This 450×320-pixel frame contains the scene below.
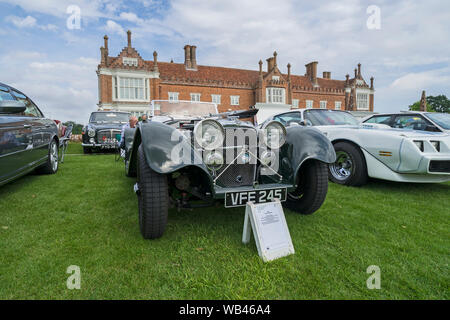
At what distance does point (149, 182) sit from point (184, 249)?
2.16 ft

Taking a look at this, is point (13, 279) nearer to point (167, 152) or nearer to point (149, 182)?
point (149, 182)

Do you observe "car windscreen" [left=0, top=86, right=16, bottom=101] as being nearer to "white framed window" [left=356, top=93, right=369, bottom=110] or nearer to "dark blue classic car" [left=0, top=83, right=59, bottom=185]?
"dark blue classic car" [left=0, top=83, right=59, bottom=185]

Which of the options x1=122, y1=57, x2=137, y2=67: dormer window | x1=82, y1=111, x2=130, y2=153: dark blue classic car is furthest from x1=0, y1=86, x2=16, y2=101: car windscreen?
x1=122, y1=57, x2=137, y2=67: dormer window

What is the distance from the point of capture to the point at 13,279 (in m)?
1.78

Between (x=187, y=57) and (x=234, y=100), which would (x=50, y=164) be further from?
(x=187, y=57)

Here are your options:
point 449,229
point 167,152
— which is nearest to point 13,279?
point 167,152

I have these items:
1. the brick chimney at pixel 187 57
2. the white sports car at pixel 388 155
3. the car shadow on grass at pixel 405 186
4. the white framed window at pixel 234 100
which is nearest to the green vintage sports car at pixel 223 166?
the white sports car at pixel 388 155

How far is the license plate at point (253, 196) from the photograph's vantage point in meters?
2.25

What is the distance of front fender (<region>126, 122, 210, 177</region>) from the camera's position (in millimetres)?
2118

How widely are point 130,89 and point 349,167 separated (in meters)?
23.6

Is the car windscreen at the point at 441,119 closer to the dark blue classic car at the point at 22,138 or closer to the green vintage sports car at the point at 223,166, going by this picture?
the green vintage sports car at the point at 223,166

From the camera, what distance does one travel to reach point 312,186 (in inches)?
111

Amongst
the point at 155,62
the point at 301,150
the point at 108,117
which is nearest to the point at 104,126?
the point at 108,117

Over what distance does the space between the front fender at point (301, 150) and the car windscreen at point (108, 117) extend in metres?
8.68
